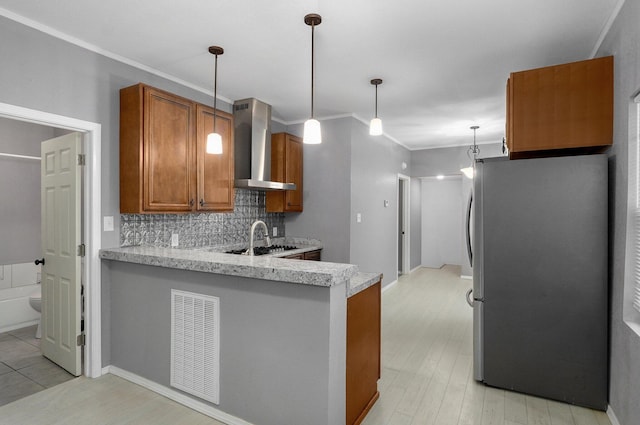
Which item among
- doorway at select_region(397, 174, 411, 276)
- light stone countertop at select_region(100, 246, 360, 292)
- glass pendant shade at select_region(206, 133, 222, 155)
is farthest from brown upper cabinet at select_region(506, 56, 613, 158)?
doorway at select_region(397, 174, 411, 276)

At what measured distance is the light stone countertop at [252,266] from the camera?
5.92ft

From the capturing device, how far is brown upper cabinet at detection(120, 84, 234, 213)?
2.77m

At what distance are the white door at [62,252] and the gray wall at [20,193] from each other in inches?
56.6

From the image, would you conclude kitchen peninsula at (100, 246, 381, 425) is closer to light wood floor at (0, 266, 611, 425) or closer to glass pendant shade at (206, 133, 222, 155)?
light wood floor at (0, 266, 611, 425)

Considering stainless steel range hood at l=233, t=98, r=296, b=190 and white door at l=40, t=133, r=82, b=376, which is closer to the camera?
white door at l=40, t=133, r=82, b=376

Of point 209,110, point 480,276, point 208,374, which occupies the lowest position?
point 208,374

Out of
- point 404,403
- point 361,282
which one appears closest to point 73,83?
point 361,282

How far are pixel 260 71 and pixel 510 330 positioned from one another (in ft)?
9.88

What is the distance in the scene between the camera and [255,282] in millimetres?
2029

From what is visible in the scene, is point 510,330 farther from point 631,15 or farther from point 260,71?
point 260,71

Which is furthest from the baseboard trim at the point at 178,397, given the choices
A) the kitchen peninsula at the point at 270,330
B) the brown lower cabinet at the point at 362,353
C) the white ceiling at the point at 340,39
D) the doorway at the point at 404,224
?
the doorway at the point at 404,224

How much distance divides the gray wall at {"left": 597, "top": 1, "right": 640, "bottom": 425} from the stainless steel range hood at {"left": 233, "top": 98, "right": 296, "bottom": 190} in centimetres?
303

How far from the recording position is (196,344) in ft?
7.47

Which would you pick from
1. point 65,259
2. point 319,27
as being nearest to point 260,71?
point 319,27
